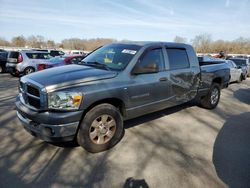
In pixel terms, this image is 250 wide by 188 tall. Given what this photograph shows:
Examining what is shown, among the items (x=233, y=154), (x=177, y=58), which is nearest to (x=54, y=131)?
(x=233, y=154)

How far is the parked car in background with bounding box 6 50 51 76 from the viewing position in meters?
12.8

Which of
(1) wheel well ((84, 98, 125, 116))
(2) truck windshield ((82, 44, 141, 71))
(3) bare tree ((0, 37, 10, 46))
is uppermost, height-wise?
(2) truck windshield ((82, 44, 141, 71))

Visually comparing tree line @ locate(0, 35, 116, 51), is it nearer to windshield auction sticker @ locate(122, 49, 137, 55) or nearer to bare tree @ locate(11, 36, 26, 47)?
bare tree @ locate(11, 36, 26, 47)

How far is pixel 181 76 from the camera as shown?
5.36 metres

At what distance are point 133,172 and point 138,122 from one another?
7.24 feet

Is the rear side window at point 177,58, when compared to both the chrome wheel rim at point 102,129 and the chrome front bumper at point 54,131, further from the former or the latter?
the chrome front bumper at point 54,131

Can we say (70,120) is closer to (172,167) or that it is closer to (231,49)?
(172,167)

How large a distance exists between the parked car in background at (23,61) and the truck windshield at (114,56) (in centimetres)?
902

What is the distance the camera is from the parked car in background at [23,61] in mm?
12820

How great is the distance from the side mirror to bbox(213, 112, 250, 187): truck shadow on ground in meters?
1.95

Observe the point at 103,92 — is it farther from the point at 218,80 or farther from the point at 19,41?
the point at 19,41

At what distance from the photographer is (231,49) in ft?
212

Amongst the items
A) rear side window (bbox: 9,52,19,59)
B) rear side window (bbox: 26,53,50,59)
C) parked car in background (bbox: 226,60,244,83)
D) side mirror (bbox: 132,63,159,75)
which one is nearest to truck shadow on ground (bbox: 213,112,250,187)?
side mirror (bbox: 132,63,159,75)

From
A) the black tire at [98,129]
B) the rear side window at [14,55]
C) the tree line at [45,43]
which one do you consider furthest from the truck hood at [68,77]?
the tree line at [45,43]
